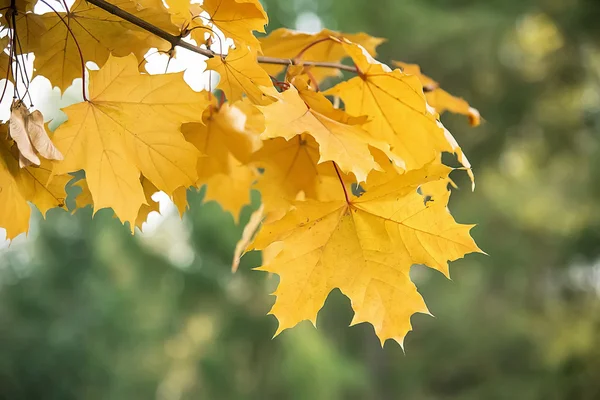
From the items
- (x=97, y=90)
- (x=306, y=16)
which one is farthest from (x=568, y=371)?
(x=97, y=90)

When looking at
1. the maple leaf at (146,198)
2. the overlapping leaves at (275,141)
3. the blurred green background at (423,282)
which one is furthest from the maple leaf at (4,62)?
the blurred green background at (423,282)

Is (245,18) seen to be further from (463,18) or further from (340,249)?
(463,18)

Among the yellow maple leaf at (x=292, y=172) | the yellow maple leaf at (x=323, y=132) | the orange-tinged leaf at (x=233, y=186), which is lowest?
the orange-tinged leaf at (x=233, y=186)

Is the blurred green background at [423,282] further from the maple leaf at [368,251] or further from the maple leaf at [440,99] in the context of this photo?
the maple leaf at [368,251]

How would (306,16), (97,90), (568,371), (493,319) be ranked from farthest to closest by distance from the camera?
(493,319), (306,16), (568,371), (97,90)

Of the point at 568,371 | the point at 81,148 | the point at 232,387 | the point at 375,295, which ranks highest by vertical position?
the point at 81,148

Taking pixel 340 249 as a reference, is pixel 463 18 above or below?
below

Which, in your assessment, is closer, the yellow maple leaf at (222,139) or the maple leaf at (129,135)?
the maple leaf at (129,135)
